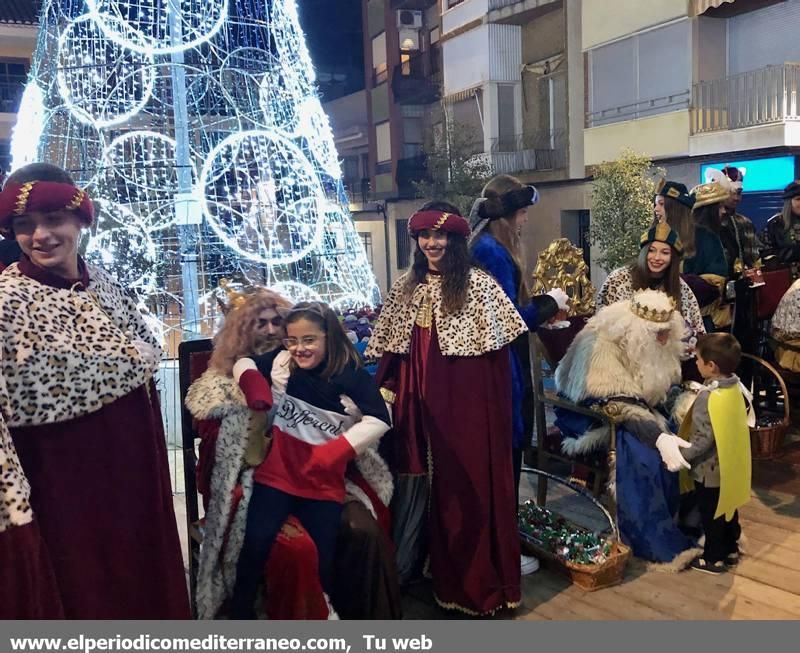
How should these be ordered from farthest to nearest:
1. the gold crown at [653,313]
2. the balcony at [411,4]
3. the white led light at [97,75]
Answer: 1. the balcony at [411,4]
2. the white led light at [97,75]
3. the gold crown at [653,313]

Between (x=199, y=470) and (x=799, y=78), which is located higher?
(x=799, y=78)

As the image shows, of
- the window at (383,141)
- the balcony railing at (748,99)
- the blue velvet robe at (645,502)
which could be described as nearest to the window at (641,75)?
the balcony railing at (748,99)

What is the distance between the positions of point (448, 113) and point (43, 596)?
13187 mm

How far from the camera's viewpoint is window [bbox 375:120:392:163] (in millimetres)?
16922

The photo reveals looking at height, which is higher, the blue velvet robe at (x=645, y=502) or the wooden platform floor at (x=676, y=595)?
the blue velvet robe at (x=645, y=502)

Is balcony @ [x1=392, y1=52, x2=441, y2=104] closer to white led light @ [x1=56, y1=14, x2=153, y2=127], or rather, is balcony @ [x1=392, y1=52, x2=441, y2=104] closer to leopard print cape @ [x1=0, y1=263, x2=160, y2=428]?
white led light @ [x1=56, y1=14, x2=153, y2=127]

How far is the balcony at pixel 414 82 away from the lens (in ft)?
50.9

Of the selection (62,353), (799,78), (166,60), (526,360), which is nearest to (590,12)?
(799,78)

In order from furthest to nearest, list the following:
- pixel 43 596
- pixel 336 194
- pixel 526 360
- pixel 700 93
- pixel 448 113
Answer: pixel 448 113 → pixel 700 93 → pixel 336 194 → pixel 526 360 → pixel 43 596

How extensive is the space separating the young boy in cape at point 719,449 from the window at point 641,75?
7.40 metres

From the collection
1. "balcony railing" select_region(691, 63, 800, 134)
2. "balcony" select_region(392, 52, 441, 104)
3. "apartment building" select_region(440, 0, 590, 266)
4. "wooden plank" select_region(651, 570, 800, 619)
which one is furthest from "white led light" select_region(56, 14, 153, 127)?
"balcony" select_region(392, 52, 441, 104)

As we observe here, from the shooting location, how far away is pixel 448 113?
543 inches

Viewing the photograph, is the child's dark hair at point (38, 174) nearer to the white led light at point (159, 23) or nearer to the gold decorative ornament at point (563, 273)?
the gold decorative ornament at point (563, 273)

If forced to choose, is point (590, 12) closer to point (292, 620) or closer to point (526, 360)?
point (526, 360)
